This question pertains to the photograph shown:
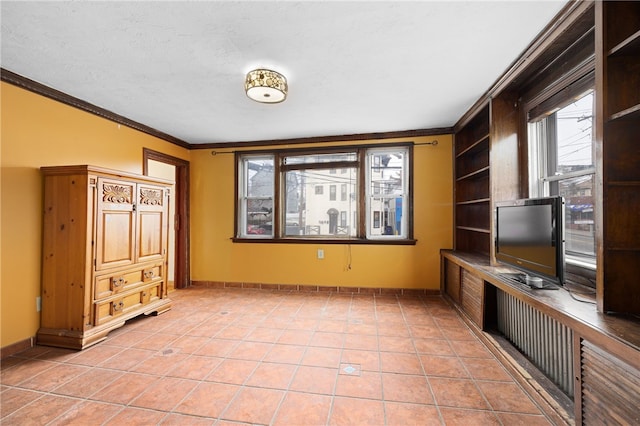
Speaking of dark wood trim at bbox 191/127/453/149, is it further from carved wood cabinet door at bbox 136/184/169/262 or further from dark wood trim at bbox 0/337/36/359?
dark wood trim at bbox 0/337/36/359

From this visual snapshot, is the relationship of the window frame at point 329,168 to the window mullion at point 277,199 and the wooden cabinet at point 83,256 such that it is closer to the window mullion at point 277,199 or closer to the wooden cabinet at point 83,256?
the window mullion at point 277,199

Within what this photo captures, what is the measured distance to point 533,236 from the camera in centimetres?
201

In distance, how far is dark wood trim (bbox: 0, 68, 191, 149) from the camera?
2.42 m

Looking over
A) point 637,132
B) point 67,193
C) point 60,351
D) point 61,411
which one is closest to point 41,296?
point 60,351

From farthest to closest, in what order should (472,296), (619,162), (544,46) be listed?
(472,296) < (544,46) < (619,162)

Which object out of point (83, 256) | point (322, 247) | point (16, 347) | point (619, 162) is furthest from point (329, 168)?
point (16, 347)

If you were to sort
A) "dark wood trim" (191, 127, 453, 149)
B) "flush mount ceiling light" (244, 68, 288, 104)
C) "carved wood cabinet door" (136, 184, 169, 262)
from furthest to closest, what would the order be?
"dark wood trim" (191, 127, 453, 149)
"carved wood cabinet door" (136, 184, 169, 262)
"flush mount ceiling light" (244, 68, 288, 104)

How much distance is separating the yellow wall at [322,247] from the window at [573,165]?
64.4 inches

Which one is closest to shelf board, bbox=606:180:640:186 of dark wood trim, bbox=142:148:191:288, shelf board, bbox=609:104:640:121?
shelf board, bbox=609:104:640:121

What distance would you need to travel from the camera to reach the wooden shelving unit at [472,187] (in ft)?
11.3

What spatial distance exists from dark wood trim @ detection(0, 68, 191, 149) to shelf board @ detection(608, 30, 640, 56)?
4411mm

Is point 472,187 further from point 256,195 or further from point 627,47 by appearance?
point 256,195

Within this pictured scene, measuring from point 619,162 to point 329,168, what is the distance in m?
3.37

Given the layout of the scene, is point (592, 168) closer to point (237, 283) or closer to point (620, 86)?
point (620, 86)
